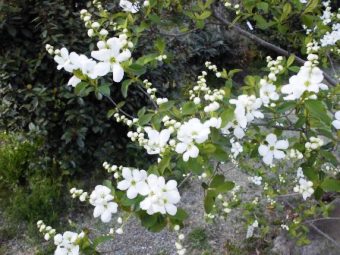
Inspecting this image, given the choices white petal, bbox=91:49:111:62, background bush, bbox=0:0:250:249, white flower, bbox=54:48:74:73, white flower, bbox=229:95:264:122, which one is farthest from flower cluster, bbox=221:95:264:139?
background bush, bbox=0:0:250:249

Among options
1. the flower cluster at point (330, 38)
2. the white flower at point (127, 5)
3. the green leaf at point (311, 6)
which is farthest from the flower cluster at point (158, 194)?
the flower cluster at point (330, 38)

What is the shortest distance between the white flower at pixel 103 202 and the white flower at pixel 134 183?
0.06 m

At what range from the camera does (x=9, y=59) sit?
3152mm

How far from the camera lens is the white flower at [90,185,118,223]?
1.20 meters

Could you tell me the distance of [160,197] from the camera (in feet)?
3.55

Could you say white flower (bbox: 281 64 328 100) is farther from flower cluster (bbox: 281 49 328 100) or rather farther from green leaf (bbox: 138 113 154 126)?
green leaf (bbox: 138 113 154 126)

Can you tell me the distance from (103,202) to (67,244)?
199 millimetres

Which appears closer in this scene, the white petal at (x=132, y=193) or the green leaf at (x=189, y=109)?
the white petal at (x=132, y=193)

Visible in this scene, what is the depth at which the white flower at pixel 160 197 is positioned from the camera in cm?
108

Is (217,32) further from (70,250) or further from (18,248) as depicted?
(70,250)

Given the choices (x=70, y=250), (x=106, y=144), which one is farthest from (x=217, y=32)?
(x=70, y=250)

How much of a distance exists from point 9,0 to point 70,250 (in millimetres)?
2386

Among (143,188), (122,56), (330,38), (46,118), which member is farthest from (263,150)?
(46,118)

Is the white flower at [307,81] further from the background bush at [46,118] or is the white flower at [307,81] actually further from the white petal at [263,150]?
the background bush at [46,118]
